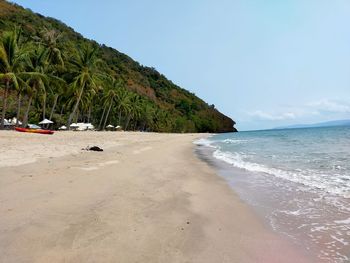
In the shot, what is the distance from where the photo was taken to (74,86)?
41.5m

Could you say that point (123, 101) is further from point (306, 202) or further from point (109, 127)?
point (306, 202)

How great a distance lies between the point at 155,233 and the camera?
5.01 m

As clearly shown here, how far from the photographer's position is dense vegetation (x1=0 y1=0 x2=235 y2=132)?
118ft

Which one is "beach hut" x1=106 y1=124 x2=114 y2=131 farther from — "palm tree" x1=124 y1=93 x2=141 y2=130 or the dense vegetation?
"palm tree" x1=124 y1=93 x2=141 y2=130

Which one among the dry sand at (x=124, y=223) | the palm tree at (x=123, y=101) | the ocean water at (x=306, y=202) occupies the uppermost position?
the palm tree at (x=123, y=101)

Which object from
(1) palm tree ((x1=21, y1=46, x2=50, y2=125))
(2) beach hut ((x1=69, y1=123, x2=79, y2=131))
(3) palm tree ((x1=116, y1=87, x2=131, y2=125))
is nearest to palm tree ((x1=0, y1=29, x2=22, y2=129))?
(1) palm tree ((x1=21, y1=46, x2=50, y2=125))

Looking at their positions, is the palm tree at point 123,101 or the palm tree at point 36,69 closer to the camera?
the palm tree at point 36,69

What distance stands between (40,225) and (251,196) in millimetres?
5316

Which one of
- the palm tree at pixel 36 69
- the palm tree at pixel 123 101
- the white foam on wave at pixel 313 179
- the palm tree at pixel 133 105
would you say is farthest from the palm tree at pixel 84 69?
the white foam on wave at pixel 313 179

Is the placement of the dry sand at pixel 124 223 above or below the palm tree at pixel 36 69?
below

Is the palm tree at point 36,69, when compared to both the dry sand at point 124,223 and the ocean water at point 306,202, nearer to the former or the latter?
the ocean water at point 306,202

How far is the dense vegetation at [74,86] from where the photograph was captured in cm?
3584

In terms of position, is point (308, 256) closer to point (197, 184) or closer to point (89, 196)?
point (89, 196)

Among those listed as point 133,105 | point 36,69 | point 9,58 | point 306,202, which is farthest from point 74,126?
point 306,202
